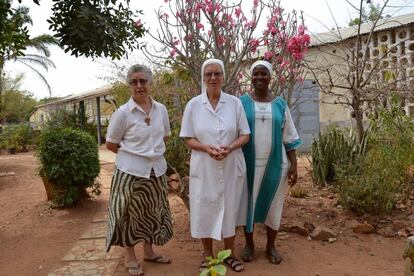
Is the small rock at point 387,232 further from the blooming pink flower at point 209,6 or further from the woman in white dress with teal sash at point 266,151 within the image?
the blooming pink flower at point 209,6

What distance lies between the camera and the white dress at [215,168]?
306cm

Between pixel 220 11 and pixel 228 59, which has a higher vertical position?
pixel 220 11

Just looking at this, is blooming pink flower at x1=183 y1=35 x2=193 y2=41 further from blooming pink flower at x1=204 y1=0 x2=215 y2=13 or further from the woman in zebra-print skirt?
the woman in zebra-print skirt

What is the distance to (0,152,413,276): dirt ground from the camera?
339 cm

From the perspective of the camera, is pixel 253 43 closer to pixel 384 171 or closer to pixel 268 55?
pixel 268 55

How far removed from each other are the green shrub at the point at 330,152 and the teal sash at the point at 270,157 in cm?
243

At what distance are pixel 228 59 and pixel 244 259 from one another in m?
2.35

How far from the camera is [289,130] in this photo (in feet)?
10.9

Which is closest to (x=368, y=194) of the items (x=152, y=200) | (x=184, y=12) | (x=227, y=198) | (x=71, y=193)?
(x=227, y=198)

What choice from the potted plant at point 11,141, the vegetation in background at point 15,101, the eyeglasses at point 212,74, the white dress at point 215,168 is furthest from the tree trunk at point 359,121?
the vegetation in background at point 15,101

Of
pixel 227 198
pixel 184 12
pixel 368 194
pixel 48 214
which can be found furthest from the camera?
pixel 48 214

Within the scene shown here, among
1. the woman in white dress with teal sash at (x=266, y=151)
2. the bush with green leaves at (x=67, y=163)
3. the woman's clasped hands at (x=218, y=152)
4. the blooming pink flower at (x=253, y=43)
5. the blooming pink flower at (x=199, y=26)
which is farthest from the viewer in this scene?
the bush with green leaves at (x=67, y=163)

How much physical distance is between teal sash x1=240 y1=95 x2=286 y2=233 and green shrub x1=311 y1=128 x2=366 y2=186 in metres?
2.43

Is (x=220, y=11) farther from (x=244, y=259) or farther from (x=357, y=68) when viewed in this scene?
(x=244, y=259)
